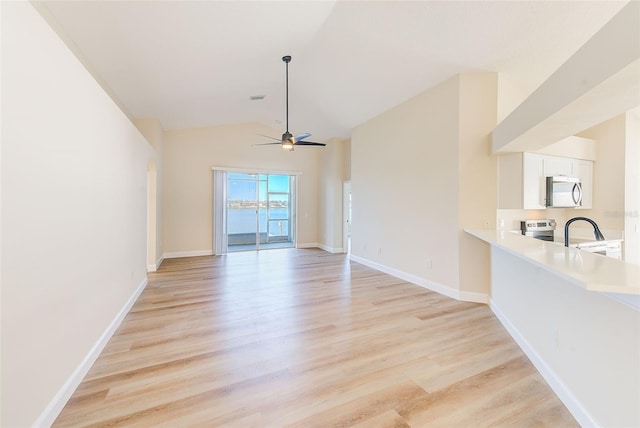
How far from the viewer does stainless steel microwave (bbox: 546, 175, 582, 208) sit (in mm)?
3590

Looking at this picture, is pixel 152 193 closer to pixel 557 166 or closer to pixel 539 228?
pixel 539 228

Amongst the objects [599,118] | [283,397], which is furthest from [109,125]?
[599,118]

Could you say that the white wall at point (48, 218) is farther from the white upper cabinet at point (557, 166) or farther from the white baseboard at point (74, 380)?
the white upper cabinet at point (557, 166)

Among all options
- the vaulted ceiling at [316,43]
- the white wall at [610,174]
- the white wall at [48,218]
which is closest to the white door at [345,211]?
the vaulted ceiling at [316,43]

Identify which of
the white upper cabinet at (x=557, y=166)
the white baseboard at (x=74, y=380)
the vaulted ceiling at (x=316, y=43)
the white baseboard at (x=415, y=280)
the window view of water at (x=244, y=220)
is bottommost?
the white baseboard at (x=74, y=380)

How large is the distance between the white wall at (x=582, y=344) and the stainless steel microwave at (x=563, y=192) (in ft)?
5.93

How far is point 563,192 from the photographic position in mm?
3727

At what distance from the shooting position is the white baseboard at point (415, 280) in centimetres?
379

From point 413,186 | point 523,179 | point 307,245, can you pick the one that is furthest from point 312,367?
point 307,245

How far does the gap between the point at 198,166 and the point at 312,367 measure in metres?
6.27

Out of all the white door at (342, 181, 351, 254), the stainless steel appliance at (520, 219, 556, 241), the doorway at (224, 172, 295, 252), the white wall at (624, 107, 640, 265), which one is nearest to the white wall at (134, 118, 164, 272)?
the doorway at (224, 172, 295, 252)

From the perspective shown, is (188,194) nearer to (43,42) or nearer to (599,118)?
(43,42)

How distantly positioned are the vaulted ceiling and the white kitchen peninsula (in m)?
2.27

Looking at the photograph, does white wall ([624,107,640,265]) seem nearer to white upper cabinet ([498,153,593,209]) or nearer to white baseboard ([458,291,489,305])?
white upper cabinet ([498,153,593,209])
